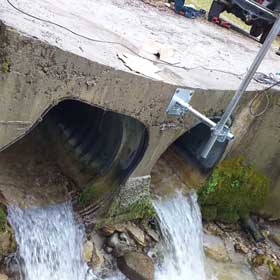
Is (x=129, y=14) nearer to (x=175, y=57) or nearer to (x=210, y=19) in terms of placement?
(x=175, y=57)

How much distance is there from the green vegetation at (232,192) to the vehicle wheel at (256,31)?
4041 mm

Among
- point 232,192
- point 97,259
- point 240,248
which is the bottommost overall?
point 240,248

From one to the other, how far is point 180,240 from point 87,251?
146 cm

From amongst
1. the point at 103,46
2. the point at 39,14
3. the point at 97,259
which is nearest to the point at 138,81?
the point at 103,46

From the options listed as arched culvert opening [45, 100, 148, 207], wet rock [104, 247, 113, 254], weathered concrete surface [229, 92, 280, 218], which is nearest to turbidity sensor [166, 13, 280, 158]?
arched culvert opening [45, 100, 148, 207]

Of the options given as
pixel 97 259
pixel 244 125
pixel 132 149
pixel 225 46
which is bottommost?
pixel 97 259

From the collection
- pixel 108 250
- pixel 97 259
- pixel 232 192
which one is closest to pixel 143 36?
pixel 232 192

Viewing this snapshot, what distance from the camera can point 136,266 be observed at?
19.9ft

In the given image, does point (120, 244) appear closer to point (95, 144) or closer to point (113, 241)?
point (113, 241)

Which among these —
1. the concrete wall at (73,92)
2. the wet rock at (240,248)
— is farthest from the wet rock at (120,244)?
the wet rock at (240,248)

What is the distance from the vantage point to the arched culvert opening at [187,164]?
290 inches

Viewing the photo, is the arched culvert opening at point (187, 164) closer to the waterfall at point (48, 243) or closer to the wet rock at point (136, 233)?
the wet rock at point (136, 233)

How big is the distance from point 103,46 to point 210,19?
5939 mm

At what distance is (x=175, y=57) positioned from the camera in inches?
262
